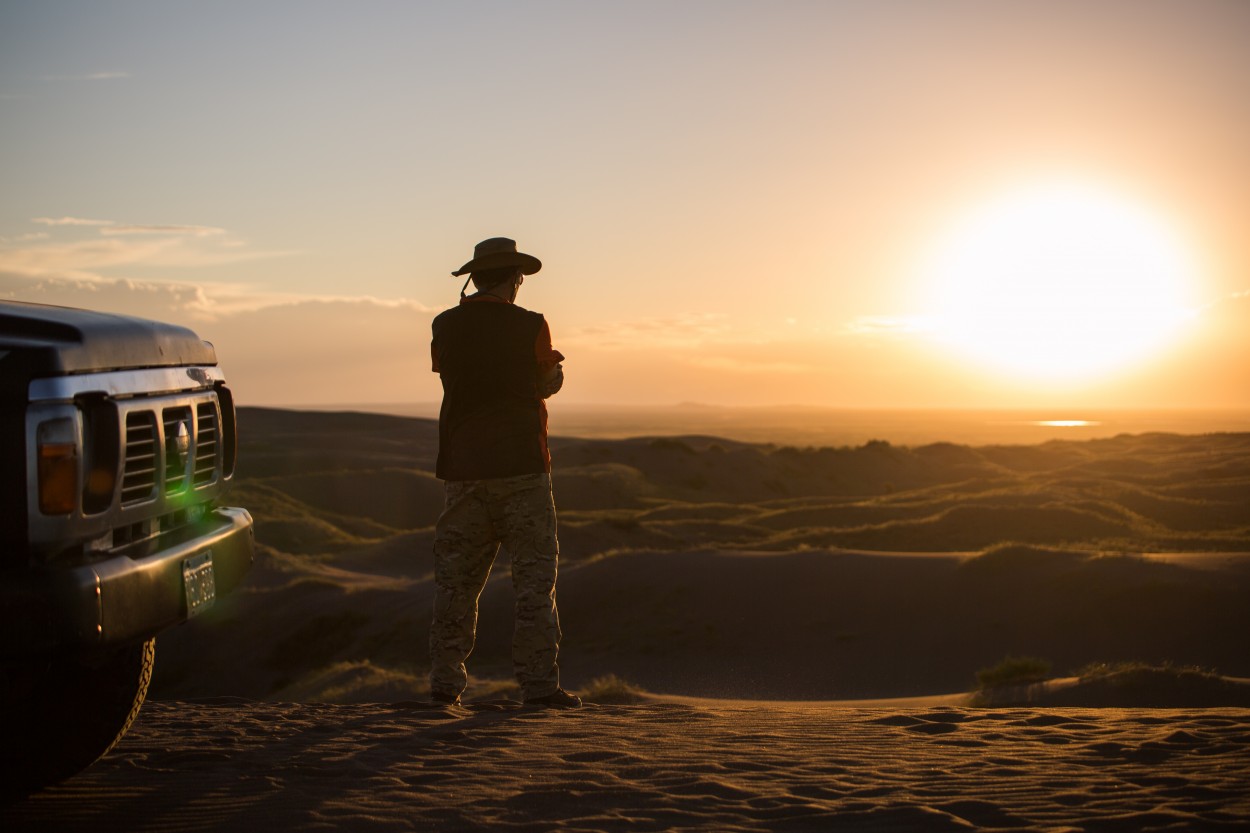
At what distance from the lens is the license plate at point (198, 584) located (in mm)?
4324

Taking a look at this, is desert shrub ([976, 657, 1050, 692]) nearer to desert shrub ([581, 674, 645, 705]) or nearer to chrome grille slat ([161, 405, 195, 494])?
desert shrub ([581, 674, 645, 705])

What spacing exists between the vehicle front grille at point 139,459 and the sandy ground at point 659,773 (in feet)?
3.97

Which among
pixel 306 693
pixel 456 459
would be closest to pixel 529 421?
pixel 456 459

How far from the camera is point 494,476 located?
639 cm

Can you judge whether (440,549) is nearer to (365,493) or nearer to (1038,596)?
(1038,596)

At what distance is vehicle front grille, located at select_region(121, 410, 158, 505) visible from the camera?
13.5 ft

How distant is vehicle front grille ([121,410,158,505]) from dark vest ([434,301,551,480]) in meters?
2.26

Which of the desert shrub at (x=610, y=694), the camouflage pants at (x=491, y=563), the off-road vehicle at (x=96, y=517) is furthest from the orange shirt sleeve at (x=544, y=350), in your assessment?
the desert shrub at (x=610, y=694)

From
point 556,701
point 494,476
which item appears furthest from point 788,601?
point 494,476

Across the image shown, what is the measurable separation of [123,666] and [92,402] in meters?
1.72

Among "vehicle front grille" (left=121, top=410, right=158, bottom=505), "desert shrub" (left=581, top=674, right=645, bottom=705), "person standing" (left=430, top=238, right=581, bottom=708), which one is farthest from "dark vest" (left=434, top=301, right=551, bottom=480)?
"desert shrub" (left=581, top=674, right=645, bottom=705)

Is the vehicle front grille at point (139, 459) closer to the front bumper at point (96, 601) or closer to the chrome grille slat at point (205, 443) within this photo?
the front bumper at point (96, 601)

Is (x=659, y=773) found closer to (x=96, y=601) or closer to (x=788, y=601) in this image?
(x=96, y=601)

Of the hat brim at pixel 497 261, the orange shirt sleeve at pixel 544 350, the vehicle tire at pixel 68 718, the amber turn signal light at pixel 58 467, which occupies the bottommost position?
the vehicle tire at pixel 68 718
